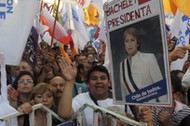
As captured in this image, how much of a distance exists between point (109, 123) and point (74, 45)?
6.22m

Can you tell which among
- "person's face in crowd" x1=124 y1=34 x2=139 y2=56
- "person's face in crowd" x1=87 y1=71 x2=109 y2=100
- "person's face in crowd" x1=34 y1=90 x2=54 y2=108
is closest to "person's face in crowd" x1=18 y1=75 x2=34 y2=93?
"person's face in crowd" x1=34 y1=90 x2=54 y2=108

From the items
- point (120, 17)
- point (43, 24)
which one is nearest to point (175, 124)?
point (120, 17)

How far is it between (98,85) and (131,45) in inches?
36.0

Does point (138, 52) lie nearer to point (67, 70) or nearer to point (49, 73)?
point (67, 70)

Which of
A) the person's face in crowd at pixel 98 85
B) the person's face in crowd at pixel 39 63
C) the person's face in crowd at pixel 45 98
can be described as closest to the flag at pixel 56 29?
the person's face in crowd at pixel 39 63

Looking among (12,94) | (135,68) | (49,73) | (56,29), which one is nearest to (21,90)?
(12,94)

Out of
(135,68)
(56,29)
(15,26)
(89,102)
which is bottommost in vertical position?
(89,102)

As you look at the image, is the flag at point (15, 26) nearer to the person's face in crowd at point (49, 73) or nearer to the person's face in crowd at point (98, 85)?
the person's face in crowd at point (98, 85)

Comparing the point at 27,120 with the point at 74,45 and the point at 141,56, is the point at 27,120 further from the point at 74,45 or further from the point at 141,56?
the point at 74,45

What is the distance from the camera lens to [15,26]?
3.71m

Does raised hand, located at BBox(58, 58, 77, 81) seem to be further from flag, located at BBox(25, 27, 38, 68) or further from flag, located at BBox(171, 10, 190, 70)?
flag, located at BBox(171, 10, 190, 70)

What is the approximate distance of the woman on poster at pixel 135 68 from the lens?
8.29 feet

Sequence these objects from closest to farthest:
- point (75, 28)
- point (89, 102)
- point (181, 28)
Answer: point (89, 102) < point (181, 28) < point (75, 28)

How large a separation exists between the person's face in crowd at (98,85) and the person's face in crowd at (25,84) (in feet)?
2.10
